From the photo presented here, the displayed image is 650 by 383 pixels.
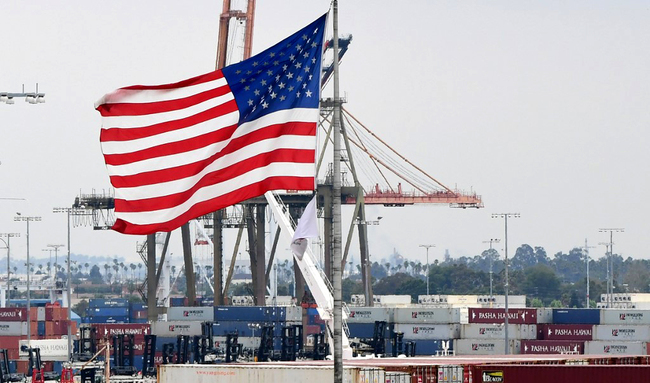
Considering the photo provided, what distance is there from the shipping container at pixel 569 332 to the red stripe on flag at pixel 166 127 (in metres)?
72.8

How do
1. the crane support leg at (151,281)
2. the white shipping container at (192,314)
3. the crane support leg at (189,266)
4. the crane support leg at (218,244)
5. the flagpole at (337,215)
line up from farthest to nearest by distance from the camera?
the crane support leg at (151,281) < the crane support leg at (189,266) < the crane support leg at (218,244) < the white shipping container at (192,314) < the flagpole at (337,215)

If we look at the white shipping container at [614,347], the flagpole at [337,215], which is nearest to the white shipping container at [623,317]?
the white shipping container at [614,347]

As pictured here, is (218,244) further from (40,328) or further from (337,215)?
(337,215)

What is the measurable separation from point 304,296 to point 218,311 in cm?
1186

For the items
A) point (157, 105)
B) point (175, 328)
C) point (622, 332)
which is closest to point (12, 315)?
point (175, 328)

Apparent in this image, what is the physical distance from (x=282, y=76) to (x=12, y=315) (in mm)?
99379

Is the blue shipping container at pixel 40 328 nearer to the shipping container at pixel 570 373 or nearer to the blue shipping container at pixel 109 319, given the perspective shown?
the blue shipping container at pixel 109 319

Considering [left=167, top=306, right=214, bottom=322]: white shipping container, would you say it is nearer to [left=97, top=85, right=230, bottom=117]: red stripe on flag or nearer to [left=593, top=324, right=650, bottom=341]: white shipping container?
[left=593, top=324, right=650, bottom=341]: white shipping container

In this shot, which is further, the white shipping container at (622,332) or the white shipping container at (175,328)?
the white shipping container at (175,328)

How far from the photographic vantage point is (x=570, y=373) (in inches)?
1201

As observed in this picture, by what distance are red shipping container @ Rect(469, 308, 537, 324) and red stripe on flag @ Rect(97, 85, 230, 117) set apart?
76.9 m

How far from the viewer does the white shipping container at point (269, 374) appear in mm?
32344

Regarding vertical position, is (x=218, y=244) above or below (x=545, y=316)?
above

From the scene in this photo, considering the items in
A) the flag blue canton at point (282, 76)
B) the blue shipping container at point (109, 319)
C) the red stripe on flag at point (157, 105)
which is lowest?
the blue shipping container at point (109, 319)
